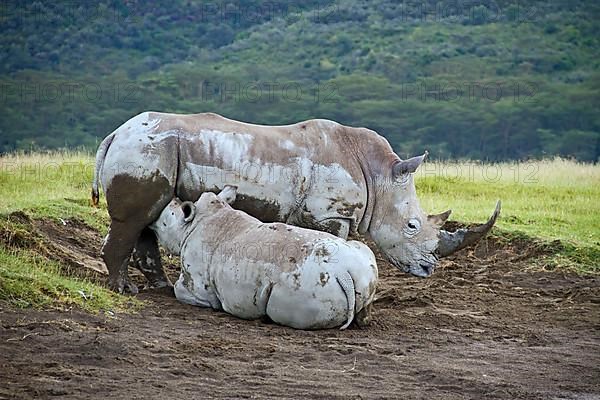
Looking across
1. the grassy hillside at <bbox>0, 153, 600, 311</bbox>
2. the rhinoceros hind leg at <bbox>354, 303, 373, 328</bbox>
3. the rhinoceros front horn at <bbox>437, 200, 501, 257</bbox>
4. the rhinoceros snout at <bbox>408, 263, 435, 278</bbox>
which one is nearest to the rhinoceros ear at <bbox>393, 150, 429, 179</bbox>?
the rhinoceros front horn at <bbox>437, 200, 501, 257</bbox>

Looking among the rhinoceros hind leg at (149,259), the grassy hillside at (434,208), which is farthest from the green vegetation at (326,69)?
the rhinoceros hind leg at (149,259)

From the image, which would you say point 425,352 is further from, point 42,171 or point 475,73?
point 475,73

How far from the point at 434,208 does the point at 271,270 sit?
695cm

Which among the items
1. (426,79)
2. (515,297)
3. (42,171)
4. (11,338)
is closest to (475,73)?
(426,79)

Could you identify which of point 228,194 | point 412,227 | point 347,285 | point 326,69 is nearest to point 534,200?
point 412,227

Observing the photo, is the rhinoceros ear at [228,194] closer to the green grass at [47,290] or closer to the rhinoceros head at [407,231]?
the green grass at [47,290]

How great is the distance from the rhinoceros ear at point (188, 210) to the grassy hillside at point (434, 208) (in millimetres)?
939

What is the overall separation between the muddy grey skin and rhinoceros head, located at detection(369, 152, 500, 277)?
10mm

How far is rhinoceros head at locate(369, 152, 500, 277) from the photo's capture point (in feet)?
36.2

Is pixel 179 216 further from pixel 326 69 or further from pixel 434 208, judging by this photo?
pixel 326 69

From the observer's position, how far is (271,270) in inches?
358

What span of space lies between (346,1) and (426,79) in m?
9.45

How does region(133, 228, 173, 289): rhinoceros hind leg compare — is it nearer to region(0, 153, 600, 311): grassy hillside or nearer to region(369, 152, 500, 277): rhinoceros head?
region(0, 153, 600, 311): grassy hillside

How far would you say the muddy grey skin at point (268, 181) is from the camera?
1012cm
